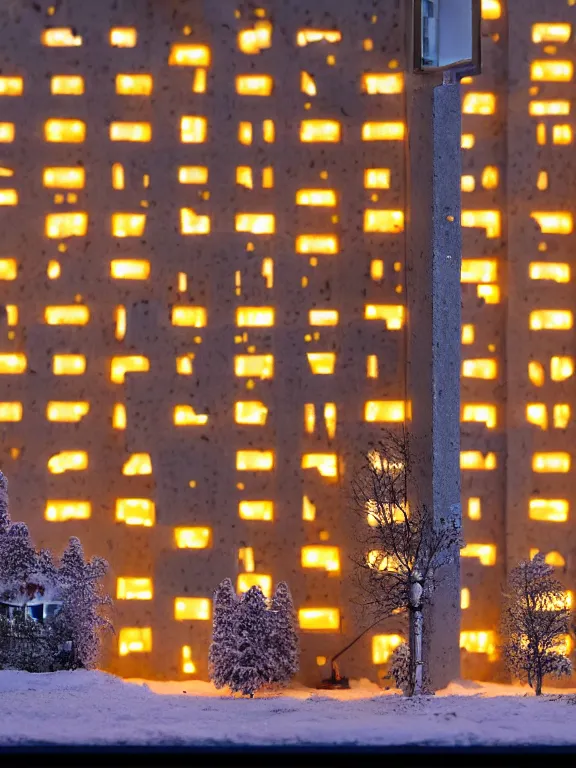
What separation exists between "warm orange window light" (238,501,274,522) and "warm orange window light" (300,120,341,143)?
5969 mm

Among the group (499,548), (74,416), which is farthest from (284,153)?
(499,548)

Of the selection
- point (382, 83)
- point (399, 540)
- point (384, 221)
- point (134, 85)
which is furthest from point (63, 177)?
point (399, 540)

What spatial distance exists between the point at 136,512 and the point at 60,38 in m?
7.79

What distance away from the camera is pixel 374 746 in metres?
10.1

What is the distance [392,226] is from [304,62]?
119 inches

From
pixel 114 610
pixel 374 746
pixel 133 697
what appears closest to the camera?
pixel 374 746

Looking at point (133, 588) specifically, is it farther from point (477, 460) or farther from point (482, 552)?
point (477, 460)

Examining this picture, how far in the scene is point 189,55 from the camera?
15.4 m

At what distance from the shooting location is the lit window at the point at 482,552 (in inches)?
637

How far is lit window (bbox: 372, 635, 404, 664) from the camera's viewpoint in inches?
607

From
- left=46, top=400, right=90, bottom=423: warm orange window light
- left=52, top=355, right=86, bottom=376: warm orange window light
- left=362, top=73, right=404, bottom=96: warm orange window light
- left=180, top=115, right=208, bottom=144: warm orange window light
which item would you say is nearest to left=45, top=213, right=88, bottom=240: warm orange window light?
left=52, top=355, right=86, bottom=376: warm orange window light

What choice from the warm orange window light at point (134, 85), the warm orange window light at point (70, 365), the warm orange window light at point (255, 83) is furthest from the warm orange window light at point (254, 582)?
the warm orange window light at point (134, 85)

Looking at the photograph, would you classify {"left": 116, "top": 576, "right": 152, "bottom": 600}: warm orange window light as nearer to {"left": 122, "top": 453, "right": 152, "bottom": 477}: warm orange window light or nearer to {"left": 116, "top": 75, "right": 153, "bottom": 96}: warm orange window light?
{"left": 122, "top": 453, "right": 152, "bottom": 477}: warm orange window light

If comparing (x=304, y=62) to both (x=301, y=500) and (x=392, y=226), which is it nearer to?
(x=392, y=226)
